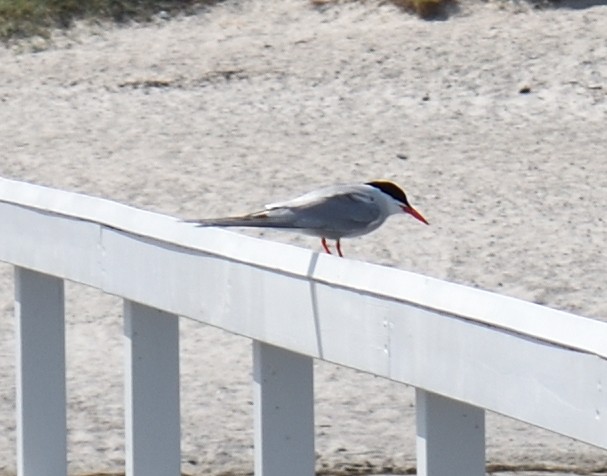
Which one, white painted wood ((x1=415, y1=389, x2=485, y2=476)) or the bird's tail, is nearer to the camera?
white painted wood ((x1=415, y1=389, x2=485, y2=476))

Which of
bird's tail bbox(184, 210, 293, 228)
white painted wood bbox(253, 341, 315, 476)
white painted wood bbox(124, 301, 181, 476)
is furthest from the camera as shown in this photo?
bird's tail bbox(184, 210, 293, 228)

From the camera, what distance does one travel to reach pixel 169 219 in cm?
283

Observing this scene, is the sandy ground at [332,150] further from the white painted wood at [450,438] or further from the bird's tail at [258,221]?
the white painted wood at [450,438]

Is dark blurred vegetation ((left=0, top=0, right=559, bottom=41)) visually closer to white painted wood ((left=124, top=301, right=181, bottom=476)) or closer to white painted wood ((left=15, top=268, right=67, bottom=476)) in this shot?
white painted wood ((left=15, top=268, right=67, bottom=476))

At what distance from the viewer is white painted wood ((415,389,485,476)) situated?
2.14 meters

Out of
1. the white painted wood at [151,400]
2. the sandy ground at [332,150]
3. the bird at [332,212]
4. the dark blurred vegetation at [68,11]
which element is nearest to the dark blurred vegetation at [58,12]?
the dark blurred vegetation at [68,11]

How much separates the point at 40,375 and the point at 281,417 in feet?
2.65

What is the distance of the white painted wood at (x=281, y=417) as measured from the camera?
8.09 ft

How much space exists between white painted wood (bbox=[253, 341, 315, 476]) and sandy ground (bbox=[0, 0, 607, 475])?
212 centimetres

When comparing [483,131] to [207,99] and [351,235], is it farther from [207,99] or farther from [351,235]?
[351,235]

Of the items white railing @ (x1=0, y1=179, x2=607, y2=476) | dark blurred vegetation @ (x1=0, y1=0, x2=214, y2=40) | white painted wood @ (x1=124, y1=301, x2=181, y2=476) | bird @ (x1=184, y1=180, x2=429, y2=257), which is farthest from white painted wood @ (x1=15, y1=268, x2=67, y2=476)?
dark blurred vegetation @ (x1=0, y1=0, x2=214, y2=40)

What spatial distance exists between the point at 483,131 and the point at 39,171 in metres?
2.45

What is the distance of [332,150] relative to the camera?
359 inches

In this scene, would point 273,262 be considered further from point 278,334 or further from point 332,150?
point 332,150
